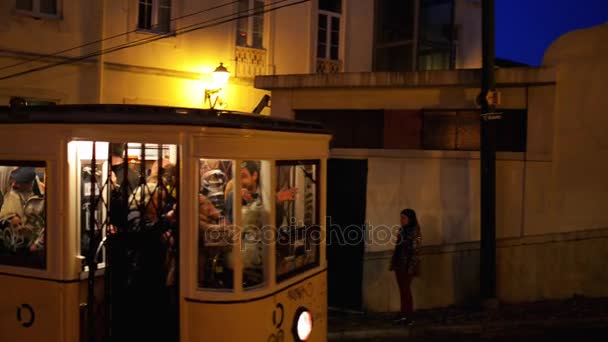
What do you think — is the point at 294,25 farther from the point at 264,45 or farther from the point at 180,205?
the point at 180,205

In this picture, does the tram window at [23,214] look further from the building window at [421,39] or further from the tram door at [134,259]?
the building window at [421,39]

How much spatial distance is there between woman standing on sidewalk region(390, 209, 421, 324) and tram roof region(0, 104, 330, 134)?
13.0 ft

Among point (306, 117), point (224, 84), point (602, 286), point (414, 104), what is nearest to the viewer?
point (602, 286)

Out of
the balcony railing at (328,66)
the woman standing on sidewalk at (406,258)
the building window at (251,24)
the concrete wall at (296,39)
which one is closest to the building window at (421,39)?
the balcony railing at (328,66)

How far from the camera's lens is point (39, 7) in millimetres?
13164

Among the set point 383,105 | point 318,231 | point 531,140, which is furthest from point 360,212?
point 318,231

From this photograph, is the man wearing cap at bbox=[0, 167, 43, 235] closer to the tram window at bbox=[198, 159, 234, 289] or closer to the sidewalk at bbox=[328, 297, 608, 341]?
the tram window at bbox=[198, 159, 234, 289]

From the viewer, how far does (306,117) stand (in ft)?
35.7

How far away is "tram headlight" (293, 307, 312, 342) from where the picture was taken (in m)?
5.00

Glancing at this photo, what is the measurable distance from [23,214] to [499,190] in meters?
6.71

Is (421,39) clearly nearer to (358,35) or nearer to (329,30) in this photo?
(358,35)

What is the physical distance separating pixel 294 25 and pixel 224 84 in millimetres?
3415

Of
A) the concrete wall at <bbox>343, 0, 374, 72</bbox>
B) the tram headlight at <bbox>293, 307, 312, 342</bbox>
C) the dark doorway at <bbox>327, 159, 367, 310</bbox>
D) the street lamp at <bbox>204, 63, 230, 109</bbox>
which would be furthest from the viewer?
the concrete wall at <bbox>343, 0, 374, 72</bbox>

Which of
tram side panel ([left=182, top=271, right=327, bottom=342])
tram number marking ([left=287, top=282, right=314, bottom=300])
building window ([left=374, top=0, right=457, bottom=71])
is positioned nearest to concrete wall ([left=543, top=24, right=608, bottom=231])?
tram number marking ([left=287, top=282, right=314, bottom=300])
